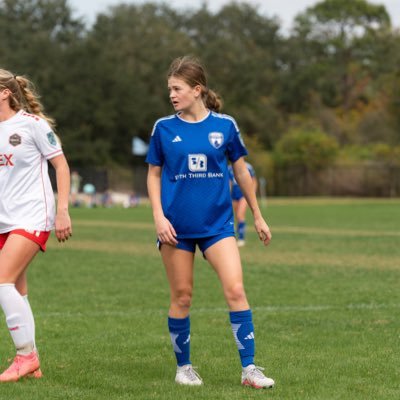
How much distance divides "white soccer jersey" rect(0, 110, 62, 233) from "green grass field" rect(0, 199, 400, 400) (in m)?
1.12

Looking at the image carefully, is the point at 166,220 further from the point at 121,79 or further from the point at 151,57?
the point at 151,57

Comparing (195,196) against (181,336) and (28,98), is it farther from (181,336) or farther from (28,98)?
(28,98)

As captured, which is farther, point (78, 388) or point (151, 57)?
point (151, 57)

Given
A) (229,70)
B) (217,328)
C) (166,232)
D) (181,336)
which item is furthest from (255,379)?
(229,70)

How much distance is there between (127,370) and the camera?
23.0 feet

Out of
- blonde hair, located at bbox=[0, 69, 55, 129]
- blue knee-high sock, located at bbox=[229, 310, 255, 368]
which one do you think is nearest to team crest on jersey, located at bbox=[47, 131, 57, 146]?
blonde hair, located at bbox=[0, 69, 55, 129]

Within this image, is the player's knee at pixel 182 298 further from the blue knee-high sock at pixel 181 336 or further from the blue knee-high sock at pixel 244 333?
the blue knee-high sock at pixel 244 333

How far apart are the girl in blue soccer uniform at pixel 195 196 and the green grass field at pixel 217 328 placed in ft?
1.54

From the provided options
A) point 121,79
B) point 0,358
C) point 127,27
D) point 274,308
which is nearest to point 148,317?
point 274,308

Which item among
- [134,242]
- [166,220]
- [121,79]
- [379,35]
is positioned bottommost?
[134,242]

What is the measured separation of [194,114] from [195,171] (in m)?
0.39

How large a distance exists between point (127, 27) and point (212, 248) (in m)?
90.0

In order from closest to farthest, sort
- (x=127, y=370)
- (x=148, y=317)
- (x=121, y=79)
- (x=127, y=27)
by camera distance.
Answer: (x=127, y=370) → (x=148, y=317) → (x=121, y=79) → (x=127, y=27)

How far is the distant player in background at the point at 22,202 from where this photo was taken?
251 inches
